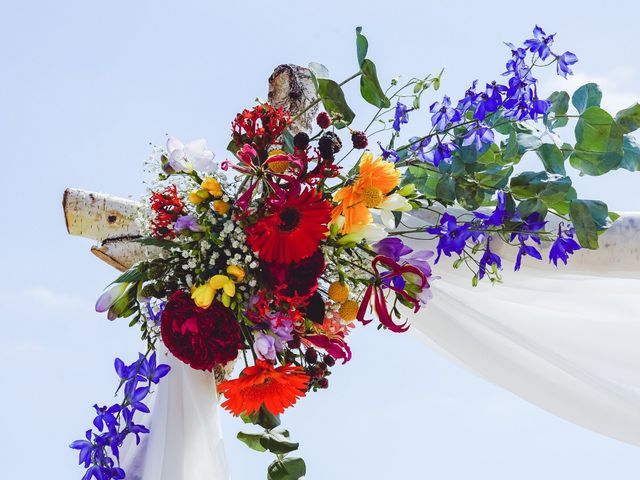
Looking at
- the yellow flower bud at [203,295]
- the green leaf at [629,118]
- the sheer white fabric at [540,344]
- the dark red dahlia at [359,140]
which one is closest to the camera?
the yellow flower bud at [203,295]

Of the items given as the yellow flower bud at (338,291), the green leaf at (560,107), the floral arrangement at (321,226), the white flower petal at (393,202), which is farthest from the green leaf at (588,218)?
the yellow flower bud at (338,291)

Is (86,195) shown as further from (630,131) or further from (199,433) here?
(630,131)

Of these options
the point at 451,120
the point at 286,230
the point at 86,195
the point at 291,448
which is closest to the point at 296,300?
the point at 286,230

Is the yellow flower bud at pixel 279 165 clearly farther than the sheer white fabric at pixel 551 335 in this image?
No

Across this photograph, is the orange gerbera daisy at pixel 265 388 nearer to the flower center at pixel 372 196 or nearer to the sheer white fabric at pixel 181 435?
the sheer white fabric at pixel 181 435

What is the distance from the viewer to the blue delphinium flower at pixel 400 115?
1.76 m

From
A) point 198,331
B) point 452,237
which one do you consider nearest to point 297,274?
point 198,331

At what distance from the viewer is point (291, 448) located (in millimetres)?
1727

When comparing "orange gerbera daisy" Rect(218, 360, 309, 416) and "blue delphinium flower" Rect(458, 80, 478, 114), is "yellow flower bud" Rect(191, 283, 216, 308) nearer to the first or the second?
"orange gerbera daisy" Rect(218, 360, 309, 416)

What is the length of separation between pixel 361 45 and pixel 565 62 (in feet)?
1.26

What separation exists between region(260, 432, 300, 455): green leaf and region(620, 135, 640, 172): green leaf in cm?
78

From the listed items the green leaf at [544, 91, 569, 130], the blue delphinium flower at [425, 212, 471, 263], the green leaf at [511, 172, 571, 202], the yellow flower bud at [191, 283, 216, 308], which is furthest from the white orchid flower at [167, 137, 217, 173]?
the green leaf at [544, 91, 569, 130]

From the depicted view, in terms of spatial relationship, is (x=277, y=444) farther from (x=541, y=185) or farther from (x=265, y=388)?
(x=541, y=185)

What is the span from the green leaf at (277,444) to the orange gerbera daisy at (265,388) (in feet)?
0.45
